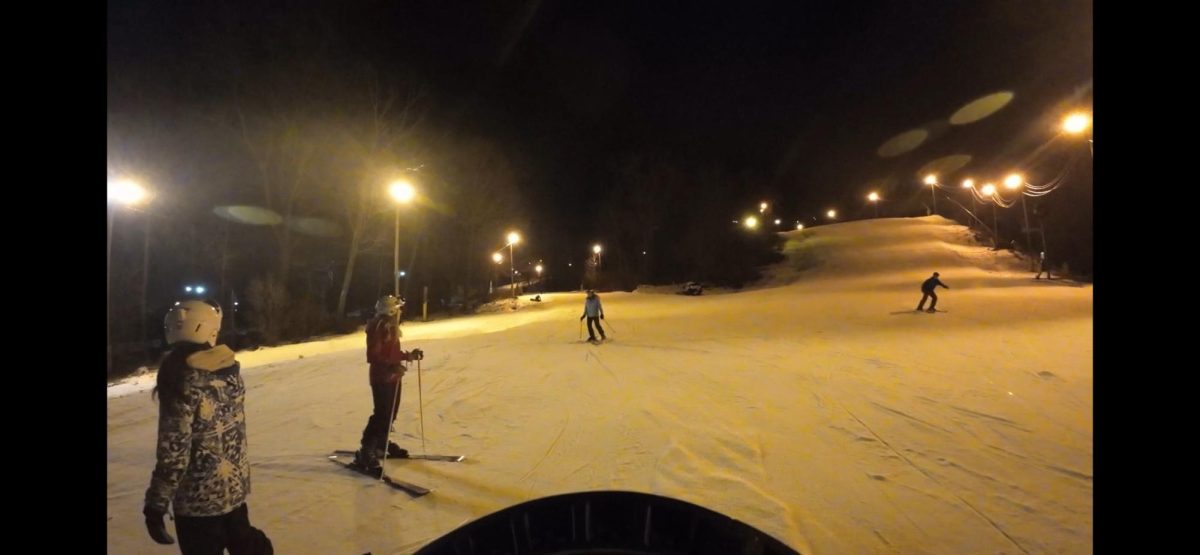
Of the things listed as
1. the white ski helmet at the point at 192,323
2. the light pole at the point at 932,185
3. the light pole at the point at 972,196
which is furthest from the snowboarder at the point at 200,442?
the light pole at the point at 932,185

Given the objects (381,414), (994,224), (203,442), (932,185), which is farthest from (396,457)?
(932,185)

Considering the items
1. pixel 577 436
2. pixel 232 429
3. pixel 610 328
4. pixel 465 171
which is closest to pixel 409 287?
pixel 465 171

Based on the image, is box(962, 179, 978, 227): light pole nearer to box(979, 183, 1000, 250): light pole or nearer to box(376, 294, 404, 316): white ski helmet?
box(979, 183, 1000, 250): light pole

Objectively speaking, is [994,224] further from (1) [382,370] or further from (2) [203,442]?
(2) [203,442]

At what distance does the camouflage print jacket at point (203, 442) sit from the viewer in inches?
103

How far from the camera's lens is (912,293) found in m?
25.8

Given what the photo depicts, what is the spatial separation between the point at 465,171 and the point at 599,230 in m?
24.8

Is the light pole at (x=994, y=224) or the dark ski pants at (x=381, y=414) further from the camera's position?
the light pole at (x=994, y=224)

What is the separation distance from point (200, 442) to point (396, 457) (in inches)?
146

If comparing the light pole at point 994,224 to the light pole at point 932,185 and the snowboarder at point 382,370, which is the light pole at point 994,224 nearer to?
the light pole at point 932,185

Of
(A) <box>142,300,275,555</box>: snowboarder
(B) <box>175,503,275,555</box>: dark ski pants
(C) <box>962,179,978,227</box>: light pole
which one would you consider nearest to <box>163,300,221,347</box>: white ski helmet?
(A) <box>142,300,275,555</box>: snowboarder

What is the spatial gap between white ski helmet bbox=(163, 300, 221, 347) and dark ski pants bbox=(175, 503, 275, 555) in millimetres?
984

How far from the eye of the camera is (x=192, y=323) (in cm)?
263
